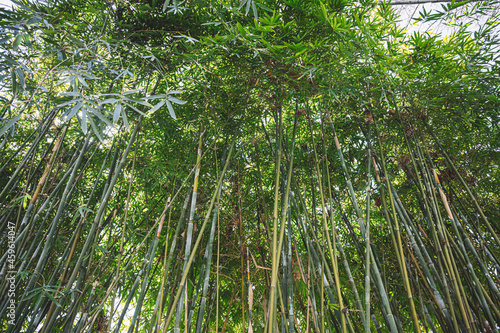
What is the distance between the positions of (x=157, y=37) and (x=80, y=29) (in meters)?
0.54

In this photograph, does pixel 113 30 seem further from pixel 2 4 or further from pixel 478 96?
pixel 478 96

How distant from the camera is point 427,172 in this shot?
1.89 metres

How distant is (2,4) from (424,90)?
255 centimetres

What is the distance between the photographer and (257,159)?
2193 mm

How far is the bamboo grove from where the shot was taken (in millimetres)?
1536

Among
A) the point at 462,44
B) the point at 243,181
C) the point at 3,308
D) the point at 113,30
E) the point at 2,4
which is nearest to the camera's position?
the point at 2,4

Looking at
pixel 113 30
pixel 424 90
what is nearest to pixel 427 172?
pixel 424 90

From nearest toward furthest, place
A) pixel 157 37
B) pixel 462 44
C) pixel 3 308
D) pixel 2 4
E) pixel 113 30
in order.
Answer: pixel 2 4 → pixel 3 308 → pixel 462 44 → pixel 113 30 → pixel 157 37

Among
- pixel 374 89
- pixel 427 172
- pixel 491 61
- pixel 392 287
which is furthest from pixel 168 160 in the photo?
pixel 491 61

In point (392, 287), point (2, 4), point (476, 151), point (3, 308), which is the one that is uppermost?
point (476, 151)

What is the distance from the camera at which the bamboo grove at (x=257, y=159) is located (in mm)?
1536

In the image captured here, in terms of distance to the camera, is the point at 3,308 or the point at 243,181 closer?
the point at 3,308

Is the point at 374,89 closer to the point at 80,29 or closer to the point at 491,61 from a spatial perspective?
the point at 491,61

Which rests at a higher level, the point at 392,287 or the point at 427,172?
the point at 427,172
